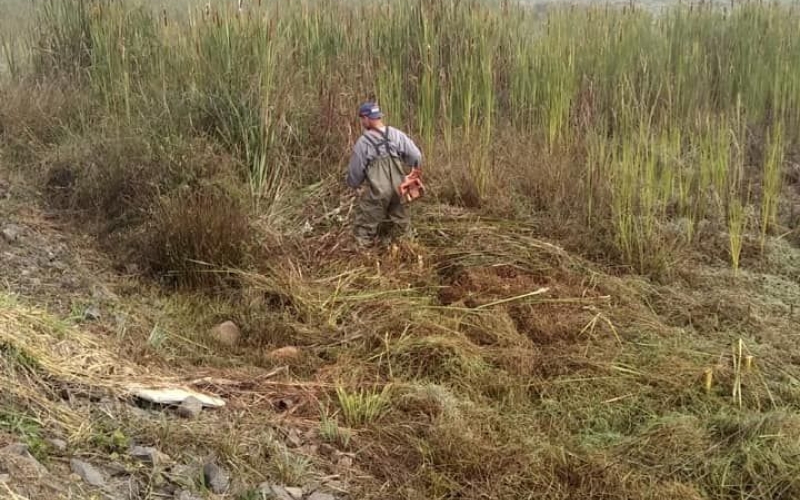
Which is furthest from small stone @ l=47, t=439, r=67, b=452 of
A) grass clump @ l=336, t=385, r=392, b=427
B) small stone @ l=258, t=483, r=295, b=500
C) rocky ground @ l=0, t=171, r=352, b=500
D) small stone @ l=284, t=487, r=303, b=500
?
grass clump @ l=336, t=385, r=392, b=427

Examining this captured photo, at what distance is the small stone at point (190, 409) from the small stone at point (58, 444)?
1.83ft

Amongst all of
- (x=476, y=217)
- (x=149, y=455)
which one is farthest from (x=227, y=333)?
(x=476, y=217)

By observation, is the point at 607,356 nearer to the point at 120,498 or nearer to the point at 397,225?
the point at 397,225

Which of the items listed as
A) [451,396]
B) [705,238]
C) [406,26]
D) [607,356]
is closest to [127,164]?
[406,26]

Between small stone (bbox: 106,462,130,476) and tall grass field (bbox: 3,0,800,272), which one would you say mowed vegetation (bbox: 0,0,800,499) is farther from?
small stone (bbox: 106,462,130,476)

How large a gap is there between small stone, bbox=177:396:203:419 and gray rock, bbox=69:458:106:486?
0.58m

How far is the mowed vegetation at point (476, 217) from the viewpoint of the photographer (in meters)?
3.28

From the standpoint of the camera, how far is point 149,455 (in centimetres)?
271

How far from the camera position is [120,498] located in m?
2.46

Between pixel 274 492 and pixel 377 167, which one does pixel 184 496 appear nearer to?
pixel 274 492

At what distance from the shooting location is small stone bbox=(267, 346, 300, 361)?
390cm

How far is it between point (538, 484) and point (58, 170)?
4.76 metres

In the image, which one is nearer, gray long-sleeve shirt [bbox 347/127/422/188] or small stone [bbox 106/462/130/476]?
small stone [bbox 106/462/130/476]

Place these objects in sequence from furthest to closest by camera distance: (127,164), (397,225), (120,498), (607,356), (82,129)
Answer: (82,129), (127,164), (397,225), (607,356), (120,498)
